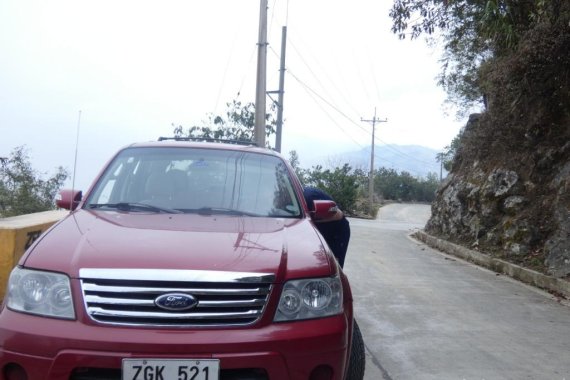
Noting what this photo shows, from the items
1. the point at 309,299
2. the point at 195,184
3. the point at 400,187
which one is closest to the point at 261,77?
the point at 195,184

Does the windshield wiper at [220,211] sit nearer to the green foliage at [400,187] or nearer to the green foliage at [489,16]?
the green foliage at [489,16]

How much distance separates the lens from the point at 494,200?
12.2 m

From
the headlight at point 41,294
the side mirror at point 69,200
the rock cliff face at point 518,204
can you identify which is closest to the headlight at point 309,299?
the headlight at point 41,294

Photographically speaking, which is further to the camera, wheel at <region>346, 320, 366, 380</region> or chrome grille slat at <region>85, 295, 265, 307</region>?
wheel at <region>346, 320, 366, 380</region>

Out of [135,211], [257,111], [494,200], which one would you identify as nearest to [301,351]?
[135,211]

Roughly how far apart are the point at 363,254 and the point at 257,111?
4846 millimetres

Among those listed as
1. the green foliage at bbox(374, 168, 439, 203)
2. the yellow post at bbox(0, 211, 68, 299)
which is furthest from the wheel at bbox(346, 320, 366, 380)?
the green foliage at bbox(374, 168, 439, 203)

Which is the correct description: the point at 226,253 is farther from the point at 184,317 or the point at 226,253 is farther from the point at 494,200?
the point at 494,200

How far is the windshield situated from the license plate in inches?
51.4

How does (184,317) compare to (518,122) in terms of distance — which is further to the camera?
(518,122)

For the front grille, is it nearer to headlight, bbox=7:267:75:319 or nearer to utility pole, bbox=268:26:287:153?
headlight, bbox=7:267:75:319

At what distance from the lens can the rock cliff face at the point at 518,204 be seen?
9.30 m

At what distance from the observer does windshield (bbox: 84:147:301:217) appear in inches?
149

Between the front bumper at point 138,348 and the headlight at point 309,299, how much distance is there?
0.34ft
